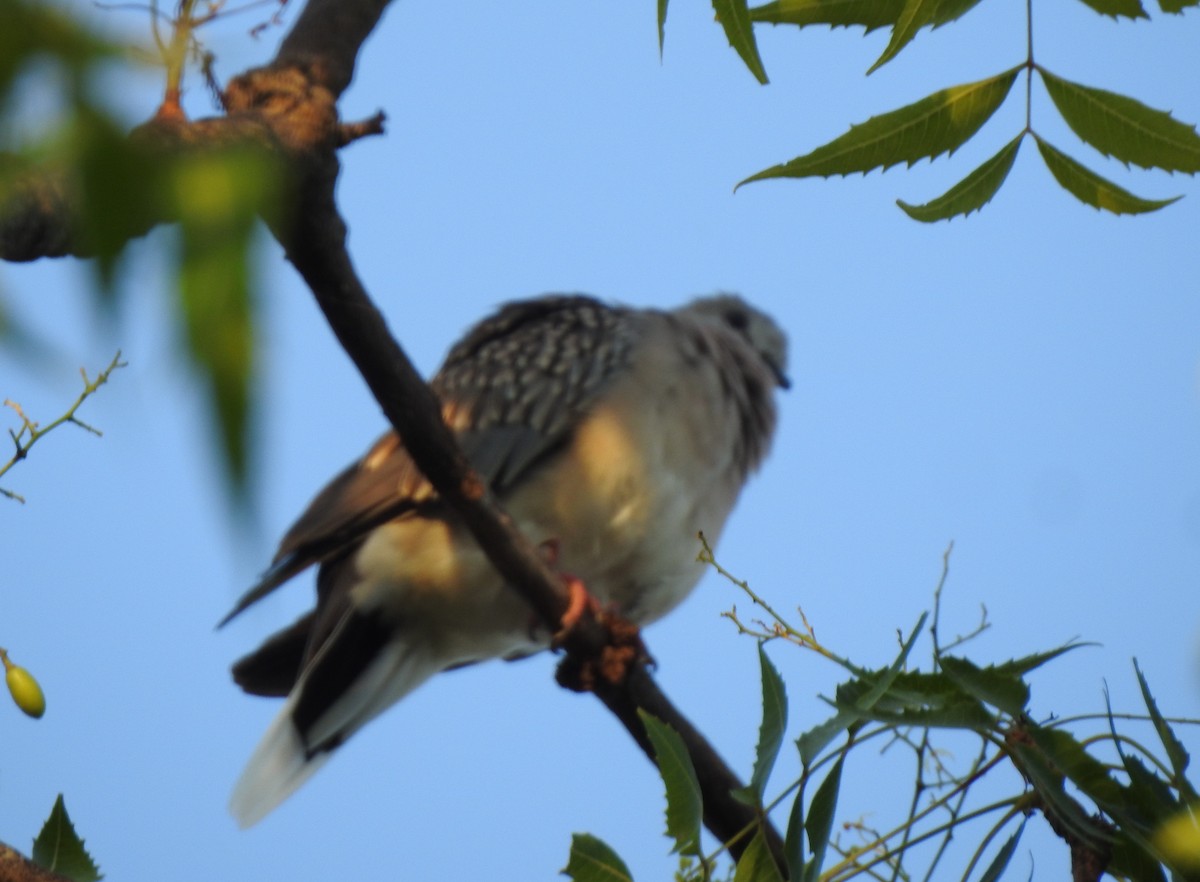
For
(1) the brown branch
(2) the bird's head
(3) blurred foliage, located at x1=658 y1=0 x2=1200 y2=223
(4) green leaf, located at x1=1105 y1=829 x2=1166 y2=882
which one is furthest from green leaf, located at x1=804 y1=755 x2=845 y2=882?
(2) the bird's head

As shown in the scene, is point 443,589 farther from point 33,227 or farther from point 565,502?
point 33,227

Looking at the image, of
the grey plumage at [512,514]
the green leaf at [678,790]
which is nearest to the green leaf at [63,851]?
the green leaf at [678,790]

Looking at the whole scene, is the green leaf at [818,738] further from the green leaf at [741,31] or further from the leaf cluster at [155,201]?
the leaf cluster at [155,201]

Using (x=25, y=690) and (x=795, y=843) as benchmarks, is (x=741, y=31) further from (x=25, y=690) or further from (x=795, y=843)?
(x=25, y=690)

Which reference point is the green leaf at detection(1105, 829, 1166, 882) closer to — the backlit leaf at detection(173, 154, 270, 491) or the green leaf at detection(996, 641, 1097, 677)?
the green leaf at detection(996, 641, 1097, 677)

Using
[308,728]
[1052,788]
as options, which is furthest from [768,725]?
[308,728]

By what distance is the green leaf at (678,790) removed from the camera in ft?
6.28

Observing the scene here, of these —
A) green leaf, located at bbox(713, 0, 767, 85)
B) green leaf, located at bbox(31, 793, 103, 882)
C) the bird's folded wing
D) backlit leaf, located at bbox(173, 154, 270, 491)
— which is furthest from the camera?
the bird's folded wing

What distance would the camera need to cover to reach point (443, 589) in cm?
494

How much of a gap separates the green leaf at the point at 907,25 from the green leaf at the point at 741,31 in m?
0.14

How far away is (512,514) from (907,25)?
11.4 feet

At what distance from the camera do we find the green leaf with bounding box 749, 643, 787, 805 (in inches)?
74.5

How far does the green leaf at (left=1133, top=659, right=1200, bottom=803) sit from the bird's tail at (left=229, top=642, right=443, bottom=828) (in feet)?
11.9

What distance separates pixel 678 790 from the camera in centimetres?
194
